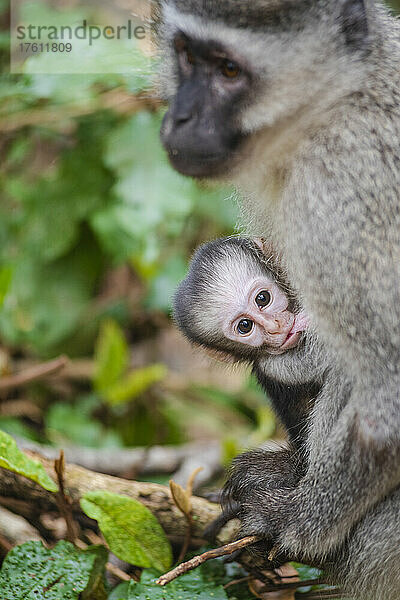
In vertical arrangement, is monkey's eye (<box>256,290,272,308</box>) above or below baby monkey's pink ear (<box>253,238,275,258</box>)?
below

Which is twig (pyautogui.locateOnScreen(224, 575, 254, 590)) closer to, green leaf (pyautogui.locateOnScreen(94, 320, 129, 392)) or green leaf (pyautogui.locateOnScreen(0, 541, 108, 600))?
green leaf (pyautogui.locateOnScreen(0, 541, 108, 600))

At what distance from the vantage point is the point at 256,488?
8.96ft

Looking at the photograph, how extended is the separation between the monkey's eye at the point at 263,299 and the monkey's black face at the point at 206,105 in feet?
2.73

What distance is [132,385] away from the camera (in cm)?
488

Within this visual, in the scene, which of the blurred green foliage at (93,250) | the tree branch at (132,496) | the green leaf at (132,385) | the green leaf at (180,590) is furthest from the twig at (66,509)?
the green leaf at (132,385)

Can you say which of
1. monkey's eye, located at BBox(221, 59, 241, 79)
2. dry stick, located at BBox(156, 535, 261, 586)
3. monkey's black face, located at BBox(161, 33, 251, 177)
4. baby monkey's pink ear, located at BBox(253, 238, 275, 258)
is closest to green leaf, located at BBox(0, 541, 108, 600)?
dry stick, located at BBox(156, 535, 261, 586)

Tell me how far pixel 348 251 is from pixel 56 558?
1391 mm

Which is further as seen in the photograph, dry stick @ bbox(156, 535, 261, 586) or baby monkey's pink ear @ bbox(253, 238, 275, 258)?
baby monkey's pink ear @ bbox(253, 238, 275, 258)

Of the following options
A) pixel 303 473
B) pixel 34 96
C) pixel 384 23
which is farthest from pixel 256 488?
pixel 34 96

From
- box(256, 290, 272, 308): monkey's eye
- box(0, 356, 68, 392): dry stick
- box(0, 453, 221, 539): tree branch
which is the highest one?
box(256, 290, 272, 308): monkey's eye

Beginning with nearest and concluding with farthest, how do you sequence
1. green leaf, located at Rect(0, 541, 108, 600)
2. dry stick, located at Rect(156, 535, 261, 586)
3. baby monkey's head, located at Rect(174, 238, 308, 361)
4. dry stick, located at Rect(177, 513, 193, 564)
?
dry stick, located at Rect(156, 535, 261, 586), green leaf, located at Rect(0, 541, 108, 600), dry stick, located at Rect(177, 513, 193, 564), baby monkey's head, located at Rect(174, 238, 308, 361)

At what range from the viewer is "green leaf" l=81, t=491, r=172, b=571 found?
8.85 ft

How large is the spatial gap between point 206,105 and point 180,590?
5.02 ft

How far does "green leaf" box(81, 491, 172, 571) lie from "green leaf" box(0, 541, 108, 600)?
0.24 ft
